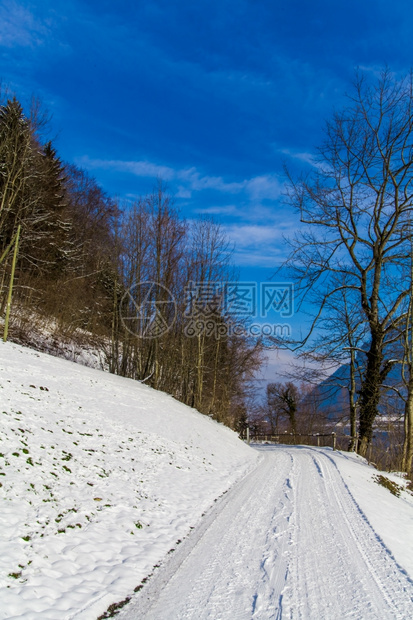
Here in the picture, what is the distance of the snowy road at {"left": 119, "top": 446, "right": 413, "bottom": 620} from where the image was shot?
10.6 feet

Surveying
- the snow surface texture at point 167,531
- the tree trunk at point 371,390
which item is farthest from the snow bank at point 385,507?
the tree trunk at point 371,390

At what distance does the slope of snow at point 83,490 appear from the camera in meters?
3.54

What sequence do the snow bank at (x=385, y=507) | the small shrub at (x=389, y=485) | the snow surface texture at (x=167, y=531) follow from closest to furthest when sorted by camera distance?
the snow surface texture at (x=167, y=531) < the snow bank at (x=385, y=507) < the small shrub at (x=389, y=485)

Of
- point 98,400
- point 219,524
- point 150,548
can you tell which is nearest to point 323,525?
point 219,524

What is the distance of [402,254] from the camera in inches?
445

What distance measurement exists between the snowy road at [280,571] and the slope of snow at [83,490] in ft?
1.25

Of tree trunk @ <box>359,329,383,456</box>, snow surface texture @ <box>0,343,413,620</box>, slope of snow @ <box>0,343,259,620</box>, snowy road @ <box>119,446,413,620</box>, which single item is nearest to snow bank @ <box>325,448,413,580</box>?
Result: snow surface texture @ <box>0,343,413,620</box>

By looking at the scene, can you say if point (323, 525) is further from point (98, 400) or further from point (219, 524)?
point (98, 400)

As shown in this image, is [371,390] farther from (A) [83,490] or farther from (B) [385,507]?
(A) [83,490]

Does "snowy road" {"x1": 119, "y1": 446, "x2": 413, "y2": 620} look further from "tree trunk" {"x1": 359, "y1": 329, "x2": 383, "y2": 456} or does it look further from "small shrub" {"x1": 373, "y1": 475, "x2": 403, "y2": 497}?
"tree trunk" {"x1": 359, "y1": 329, "x2": 383, "y2": 456}

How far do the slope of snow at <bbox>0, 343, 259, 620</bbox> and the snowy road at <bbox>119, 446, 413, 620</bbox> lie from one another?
0.38 m

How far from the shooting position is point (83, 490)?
5.57m

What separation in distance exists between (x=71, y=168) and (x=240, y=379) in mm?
37710

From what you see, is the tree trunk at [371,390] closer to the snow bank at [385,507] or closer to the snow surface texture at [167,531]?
the snow bank at [385,507]
